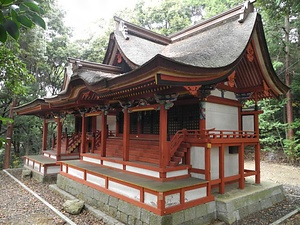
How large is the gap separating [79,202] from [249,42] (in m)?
7.71

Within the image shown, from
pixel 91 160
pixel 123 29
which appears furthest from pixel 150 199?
pixel 123 29

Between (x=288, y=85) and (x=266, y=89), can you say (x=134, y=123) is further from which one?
(x=288, y=85)

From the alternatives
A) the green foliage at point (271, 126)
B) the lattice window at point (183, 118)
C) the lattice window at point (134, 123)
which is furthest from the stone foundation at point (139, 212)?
the green foliage at point (271, 126)

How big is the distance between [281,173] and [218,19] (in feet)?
32.3

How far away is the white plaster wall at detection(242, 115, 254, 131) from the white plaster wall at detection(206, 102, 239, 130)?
1.38 feet

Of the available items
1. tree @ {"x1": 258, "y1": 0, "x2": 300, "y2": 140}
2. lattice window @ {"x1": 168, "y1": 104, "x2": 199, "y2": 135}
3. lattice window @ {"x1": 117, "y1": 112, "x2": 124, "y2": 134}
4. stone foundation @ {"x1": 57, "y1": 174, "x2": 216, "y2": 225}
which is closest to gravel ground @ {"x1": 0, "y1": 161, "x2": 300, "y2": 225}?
stone foundation @ {"x1": 57, "y1": 174, "x2": 216, "y2": 225}

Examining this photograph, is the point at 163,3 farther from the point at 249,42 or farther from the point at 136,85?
the point at 136,85

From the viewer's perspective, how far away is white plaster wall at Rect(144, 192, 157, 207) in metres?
5.41

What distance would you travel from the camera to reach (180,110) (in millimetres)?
8430

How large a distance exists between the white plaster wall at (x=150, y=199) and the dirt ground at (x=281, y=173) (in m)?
8.77

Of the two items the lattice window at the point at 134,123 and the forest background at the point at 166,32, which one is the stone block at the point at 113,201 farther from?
the forest background at the point at 166,32

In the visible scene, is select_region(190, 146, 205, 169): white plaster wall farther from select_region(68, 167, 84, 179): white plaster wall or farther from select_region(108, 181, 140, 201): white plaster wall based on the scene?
select_region(68, 167, 84, 179): white plaster wall

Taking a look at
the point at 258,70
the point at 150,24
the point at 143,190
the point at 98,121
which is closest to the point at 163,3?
the point at 150,24

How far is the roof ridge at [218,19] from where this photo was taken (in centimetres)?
859
